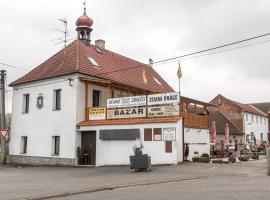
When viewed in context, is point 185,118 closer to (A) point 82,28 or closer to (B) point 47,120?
(B) point 47,120

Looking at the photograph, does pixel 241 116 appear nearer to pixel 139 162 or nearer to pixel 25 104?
pixel 25 104

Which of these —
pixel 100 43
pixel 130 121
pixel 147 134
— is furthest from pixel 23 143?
pixel 147 134

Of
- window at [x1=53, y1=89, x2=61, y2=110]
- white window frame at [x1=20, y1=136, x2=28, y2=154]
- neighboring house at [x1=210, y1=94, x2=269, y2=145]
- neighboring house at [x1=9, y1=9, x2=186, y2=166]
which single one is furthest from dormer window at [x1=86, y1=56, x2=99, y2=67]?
neighboring house at [x1=210, y1=94, x2=269, y2=145]

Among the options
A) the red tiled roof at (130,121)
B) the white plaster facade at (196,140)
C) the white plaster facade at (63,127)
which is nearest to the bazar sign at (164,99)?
the red tiled roof at (130,121)

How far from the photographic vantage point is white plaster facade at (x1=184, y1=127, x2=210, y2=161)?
26.5 meters

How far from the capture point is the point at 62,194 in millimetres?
11953

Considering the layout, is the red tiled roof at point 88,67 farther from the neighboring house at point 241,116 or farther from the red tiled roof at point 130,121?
the neighboring house at point 241,116

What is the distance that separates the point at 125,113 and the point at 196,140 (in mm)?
5540

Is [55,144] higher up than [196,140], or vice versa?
[196,140]

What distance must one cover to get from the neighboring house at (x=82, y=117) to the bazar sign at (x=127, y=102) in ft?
1.30

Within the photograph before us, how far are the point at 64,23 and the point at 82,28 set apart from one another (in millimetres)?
1793

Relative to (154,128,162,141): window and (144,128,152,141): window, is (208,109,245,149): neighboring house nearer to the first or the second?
Result: (144,128,152,141): window

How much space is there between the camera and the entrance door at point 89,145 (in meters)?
26.8

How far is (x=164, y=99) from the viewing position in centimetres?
2375
